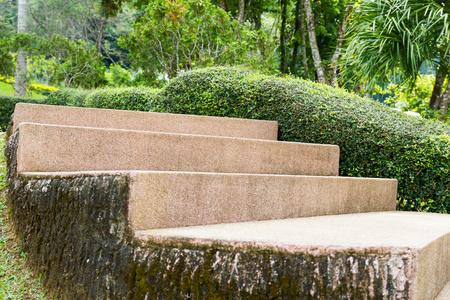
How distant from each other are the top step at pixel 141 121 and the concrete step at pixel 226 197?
1.21 meters

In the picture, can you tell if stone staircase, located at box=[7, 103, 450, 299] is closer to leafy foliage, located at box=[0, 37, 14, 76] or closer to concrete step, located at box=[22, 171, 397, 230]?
concrete step, located at box=[22, 171, 397, 230]

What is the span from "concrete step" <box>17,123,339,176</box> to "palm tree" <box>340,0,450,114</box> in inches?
129

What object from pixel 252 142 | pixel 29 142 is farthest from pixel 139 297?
pixel 252 142

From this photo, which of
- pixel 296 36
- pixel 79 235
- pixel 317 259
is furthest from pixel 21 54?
pixel 317 259

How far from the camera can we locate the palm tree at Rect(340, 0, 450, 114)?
17.9 feet

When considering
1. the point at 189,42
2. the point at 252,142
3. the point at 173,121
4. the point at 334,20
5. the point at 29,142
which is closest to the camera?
the point at 29,142

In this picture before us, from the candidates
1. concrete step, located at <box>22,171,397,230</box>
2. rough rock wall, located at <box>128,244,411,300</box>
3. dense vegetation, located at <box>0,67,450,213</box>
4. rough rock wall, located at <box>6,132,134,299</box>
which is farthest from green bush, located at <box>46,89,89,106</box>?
rough rock wall, located at <box>128,244,411,300</box>

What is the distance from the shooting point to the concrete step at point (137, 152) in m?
2.27

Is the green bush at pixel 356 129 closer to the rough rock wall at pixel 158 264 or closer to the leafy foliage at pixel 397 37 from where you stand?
the leafy foliage at pixel 397 37

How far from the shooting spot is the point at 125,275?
161 centimetres

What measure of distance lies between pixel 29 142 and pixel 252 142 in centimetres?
154

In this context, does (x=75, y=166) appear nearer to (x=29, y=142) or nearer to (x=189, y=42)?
Answer: (x=29, y=142)

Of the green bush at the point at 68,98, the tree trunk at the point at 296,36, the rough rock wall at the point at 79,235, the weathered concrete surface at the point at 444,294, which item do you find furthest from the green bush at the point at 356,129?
the tree trunk at the point at 296,36

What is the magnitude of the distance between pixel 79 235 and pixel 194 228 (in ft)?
1.87
